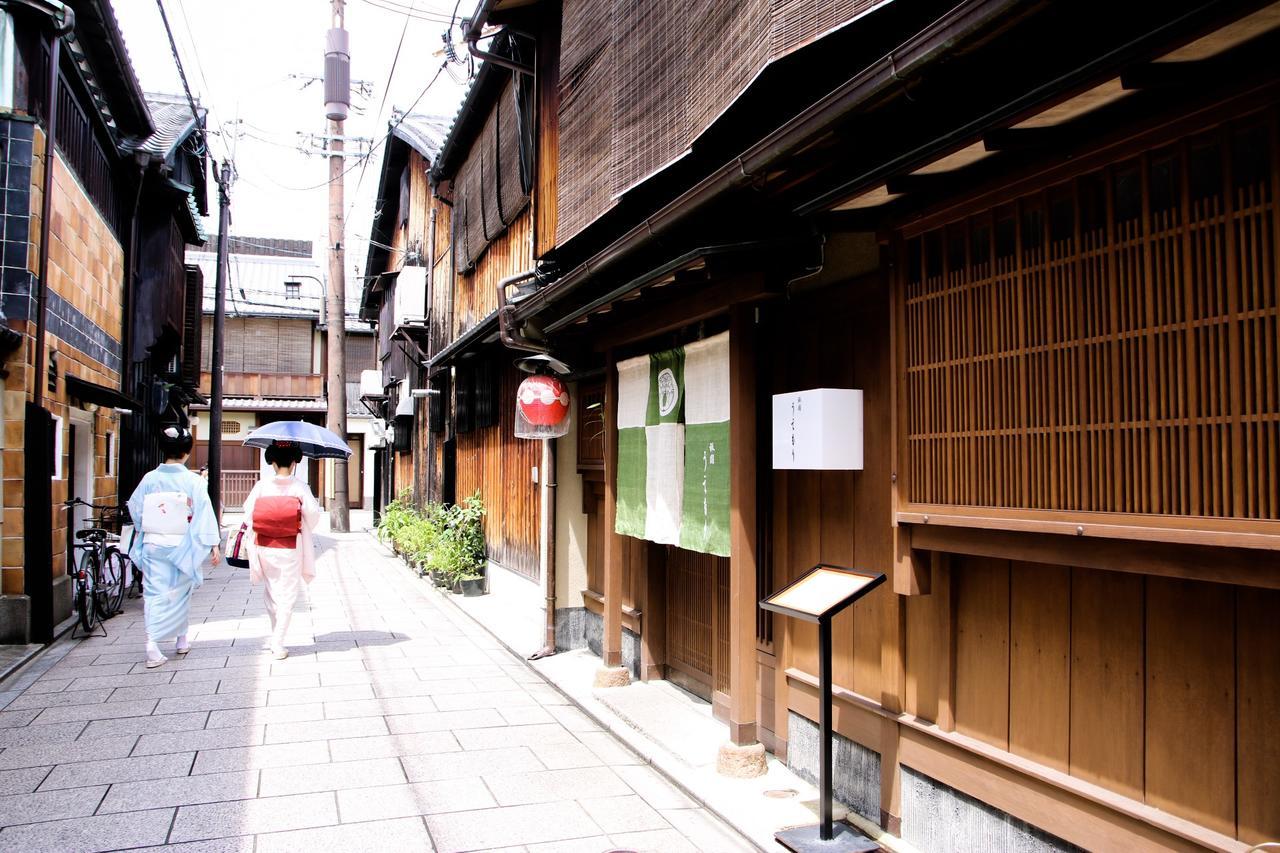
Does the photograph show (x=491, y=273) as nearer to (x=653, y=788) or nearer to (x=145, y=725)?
(x=145, y=725)

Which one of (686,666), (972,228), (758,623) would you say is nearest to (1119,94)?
(972,228)

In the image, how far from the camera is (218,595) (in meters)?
16.7

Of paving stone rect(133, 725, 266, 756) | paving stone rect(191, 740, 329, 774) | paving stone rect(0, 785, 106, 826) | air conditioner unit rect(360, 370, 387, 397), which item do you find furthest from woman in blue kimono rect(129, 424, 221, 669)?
air conditioner unit rect(360, 370, 387, 397)

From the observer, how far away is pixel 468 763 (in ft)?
22.7

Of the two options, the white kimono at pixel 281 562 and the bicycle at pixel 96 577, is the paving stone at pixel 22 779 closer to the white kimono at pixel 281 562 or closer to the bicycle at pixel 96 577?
the white kimono at pixel 281 562

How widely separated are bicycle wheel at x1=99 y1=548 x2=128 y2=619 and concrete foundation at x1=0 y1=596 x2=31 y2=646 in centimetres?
201

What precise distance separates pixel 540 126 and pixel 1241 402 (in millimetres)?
10060

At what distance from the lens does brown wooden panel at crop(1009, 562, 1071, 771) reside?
422cm

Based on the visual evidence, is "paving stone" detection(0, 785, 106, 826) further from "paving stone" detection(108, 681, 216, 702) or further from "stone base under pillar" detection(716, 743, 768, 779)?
"stone base under pillar" detection(716, 743, 768, 779)

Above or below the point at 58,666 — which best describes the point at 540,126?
above

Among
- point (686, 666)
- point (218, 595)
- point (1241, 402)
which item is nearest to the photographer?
point (1241, 402)

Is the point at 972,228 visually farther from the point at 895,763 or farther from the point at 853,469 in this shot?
the point at 895,763

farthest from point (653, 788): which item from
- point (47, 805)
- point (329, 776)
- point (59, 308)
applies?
point (59, 308)

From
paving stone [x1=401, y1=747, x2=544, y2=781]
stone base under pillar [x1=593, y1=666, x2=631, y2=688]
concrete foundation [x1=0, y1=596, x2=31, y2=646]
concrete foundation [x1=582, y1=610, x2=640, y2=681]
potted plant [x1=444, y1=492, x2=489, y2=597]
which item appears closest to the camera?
paving stone [x1=401, y1=747, x2=544, y2=781]
